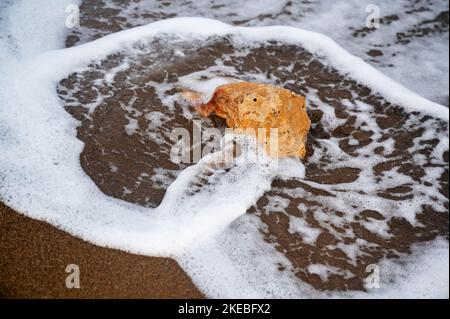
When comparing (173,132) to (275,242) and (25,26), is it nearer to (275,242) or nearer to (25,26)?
(275,242)

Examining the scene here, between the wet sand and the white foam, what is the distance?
0.07 m

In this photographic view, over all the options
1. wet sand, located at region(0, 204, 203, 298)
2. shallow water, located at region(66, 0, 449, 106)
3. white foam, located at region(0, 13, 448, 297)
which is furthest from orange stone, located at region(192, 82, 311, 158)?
shallow water, located at region(66, 0, 449, 106)

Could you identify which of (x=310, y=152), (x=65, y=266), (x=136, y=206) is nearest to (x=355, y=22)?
(x=310, y=152)

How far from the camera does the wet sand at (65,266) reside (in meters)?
2.10

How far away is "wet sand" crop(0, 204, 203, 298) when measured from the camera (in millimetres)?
2100

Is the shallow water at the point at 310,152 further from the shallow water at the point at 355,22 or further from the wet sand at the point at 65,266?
the shallow water at the point at 355,22

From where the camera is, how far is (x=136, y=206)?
264 centimetres

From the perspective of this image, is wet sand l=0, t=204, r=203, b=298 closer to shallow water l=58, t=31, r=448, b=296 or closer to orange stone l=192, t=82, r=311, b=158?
shallow water l=58, t=31, r=448, b=296

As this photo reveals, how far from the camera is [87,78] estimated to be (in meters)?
3.68

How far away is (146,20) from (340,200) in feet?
10.2

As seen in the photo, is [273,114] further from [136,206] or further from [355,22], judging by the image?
[355,22]

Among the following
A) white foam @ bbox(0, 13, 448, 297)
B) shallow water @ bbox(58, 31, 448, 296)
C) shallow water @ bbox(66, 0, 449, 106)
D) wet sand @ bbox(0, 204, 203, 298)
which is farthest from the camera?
shallow water @ bbox(66, 0, 449, 106)

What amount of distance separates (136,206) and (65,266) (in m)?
0.59

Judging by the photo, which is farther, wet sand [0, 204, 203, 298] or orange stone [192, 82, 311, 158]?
orange stone [192, 82, 311, 158]
